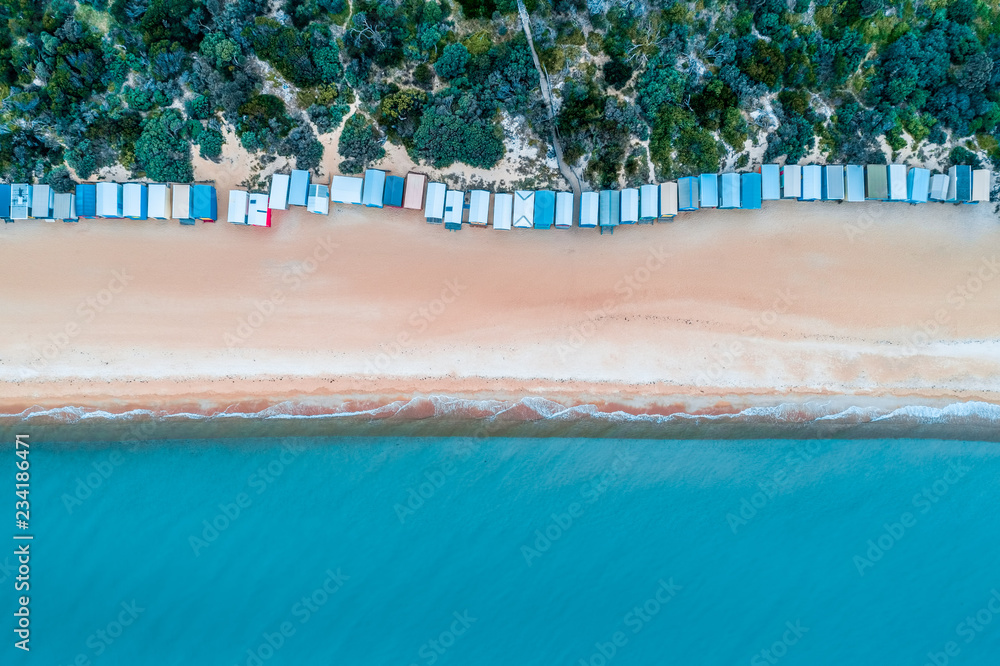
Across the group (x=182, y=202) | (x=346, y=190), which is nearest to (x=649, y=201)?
(x=346, y=190)

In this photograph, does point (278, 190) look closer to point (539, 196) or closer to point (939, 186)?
point (539, 196)

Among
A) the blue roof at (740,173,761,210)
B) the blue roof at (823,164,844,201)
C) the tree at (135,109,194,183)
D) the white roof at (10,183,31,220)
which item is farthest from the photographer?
the blue roof at (823,164,844,201)

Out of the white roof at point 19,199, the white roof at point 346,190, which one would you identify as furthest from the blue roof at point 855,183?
the white roof at point 19,199

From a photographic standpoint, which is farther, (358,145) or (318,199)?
(318,199)

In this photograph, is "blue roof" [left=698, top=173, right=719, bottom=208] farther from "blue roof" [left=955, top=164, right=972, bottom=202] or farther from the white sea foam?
"blue roof" [left=955, top=164, right=972, bottom=202]

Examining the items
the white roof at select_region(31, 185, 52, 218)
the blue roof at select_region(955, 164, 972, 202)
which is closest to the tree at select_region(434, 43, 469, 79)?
the white roof at select_region(31, 185, 52, 218)

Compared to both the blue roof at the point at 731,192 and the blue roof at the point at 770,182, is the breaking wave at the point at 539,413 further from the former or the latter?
the blue roof at the point at 770,182

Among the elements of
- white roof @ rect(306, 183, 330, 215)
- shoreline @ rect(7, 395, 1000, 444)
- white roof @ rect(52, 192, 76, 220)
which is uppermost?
white roof @ rect(306, 183, 330, 215)
